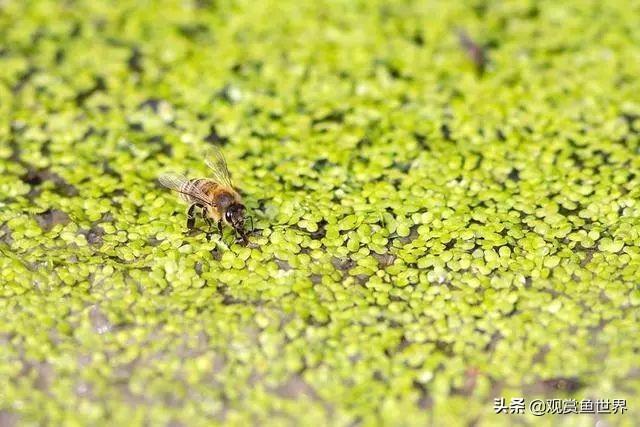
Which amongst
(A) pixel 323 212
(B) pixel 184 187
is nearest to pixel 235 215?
(B) pixel 184 187

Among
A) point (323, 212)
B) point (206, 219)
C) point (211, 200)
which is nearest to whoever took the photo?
point (211, 200)

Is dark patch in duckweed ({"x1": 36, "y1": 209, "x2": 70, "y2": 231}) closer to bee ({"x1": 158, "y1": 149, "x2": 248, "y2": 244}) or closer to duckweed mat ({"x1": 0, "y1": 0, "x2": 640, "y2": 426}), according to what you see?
duckweed mat ({"x1": 0, "y1": 0, "x2": 640, "y2": 426})

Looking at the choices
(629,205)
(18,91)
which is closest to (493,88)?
(629,205)

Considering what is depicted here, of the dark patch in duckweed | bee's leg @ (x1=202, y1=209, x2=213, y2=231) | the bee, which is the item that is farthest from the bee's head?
the dark patch in duckweed

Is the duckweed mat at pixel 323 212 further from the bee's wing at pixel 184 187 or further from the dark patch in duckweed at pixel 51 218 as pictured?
the bee's wing at pixel 184 187

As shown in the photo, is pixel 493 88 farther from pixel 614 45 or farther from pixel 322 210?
pixel 322 210

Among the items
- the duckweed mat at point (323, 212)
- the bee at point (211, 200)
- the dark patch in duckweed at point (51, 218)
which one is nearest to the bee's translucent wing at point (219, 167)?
the bee at point (211, 200)

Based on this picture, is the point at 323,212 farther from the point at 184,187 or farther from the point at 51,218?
the point at 51,218
